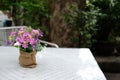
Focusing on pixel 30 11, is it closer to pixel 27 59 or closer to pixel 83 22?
pixel 83 22

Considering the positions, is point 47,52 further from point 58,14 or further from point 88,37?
point 58,14

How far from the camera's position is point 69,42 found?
15.3ft

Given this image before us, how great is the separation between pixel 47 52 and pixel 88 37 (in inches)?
61.7

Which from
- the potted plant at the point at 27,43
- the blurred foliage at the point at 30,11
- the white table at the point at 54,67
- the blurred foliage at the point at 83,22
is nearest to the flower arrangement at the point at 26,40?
the potted plant at the point at 27,43

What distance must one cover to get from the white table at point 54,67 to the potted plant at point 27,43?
68 millimetres

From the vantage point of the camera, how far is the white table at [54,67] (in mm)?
2130

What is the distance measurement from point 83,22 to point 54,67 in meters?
2.09

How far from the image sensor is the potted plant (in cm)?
220

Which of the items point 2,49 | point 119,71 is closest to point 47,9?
point 119,71

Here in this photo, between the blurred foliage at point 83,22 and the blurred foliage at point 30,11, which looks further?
the blurred foliage at point 30,11

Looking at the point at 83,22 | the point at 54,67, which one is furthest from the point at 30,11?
the point at 54,67

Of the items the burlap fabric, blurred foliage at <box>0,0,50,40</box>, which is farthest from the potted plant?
blurred foliage at <box>0,0,50,40</box>

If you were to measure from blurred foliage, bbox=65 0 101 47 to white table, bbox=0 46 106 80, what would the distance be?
1433mm

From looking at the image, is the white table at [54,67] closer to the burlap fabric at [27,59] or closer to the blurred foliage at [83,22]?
the burlap fabric at [27,59]
